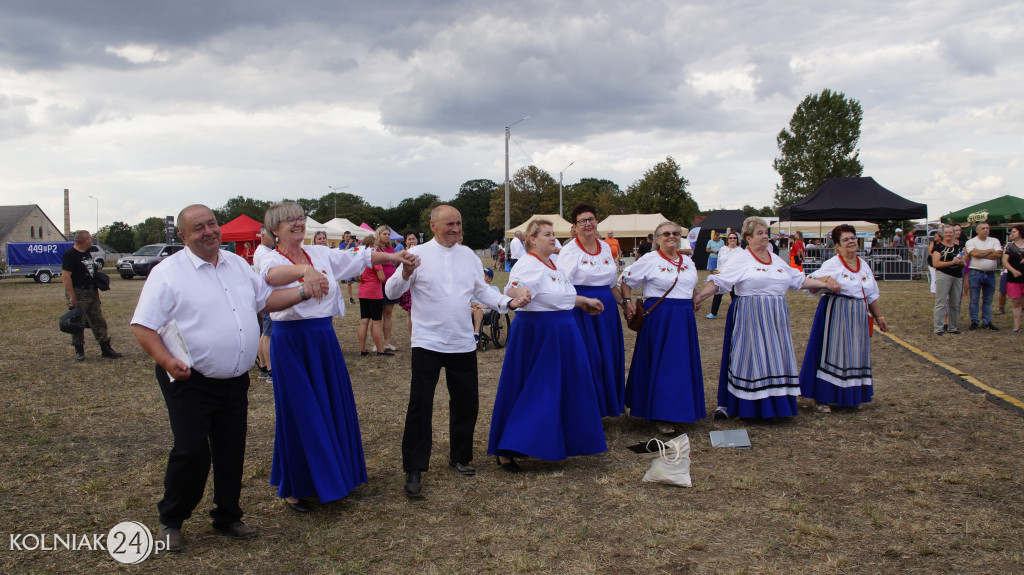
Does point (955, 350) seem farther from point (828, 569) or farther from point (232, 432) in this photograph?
point (232, 432)

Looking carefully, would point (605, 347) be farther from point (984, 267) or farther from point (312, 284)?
point (984, 267)

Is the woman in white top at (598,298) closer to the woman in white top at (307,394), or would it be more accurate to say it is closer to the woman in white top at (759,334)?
the woman in white top at (759,334)

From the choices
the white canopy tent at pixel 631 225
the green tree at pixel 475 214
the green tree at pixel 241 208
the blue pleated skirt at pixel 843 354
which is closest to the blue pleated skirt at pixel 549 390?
the blue pleated skirt at pixel 843 354

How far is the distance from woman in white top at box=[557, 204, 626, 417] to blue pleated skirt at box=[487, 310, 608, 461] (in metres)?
0.63

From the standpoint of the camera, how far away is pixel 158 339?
327 centimetres

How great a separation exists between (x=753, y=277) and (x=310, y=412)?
13.1 ft

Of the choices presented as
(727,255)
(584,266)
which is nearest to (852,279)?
(727,255)

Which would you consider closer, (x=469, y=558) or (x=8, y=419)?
(x=469, y=558)

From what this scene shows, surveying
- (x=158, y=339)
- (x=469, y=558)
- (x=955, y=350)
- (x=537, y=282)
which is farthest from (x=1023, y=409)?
(x=158, y=339)

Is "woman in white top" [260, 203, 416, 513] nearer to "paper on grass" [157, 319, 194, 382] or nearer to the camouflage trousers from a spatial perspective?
"paper on grass" [157, 319, 194, 382]

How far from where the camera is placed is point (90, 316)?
31.5 feet

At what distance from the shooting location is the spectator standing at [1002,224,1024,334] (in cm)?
1081

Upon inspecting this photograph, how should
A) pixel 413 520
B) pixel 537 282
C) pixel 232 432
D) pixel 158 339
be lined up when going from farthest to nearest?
pixel 537 282 < pixel 413 520 < pixel 232 432 < pixel 158 339

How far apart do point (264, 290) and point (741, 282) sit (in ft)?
13.6
